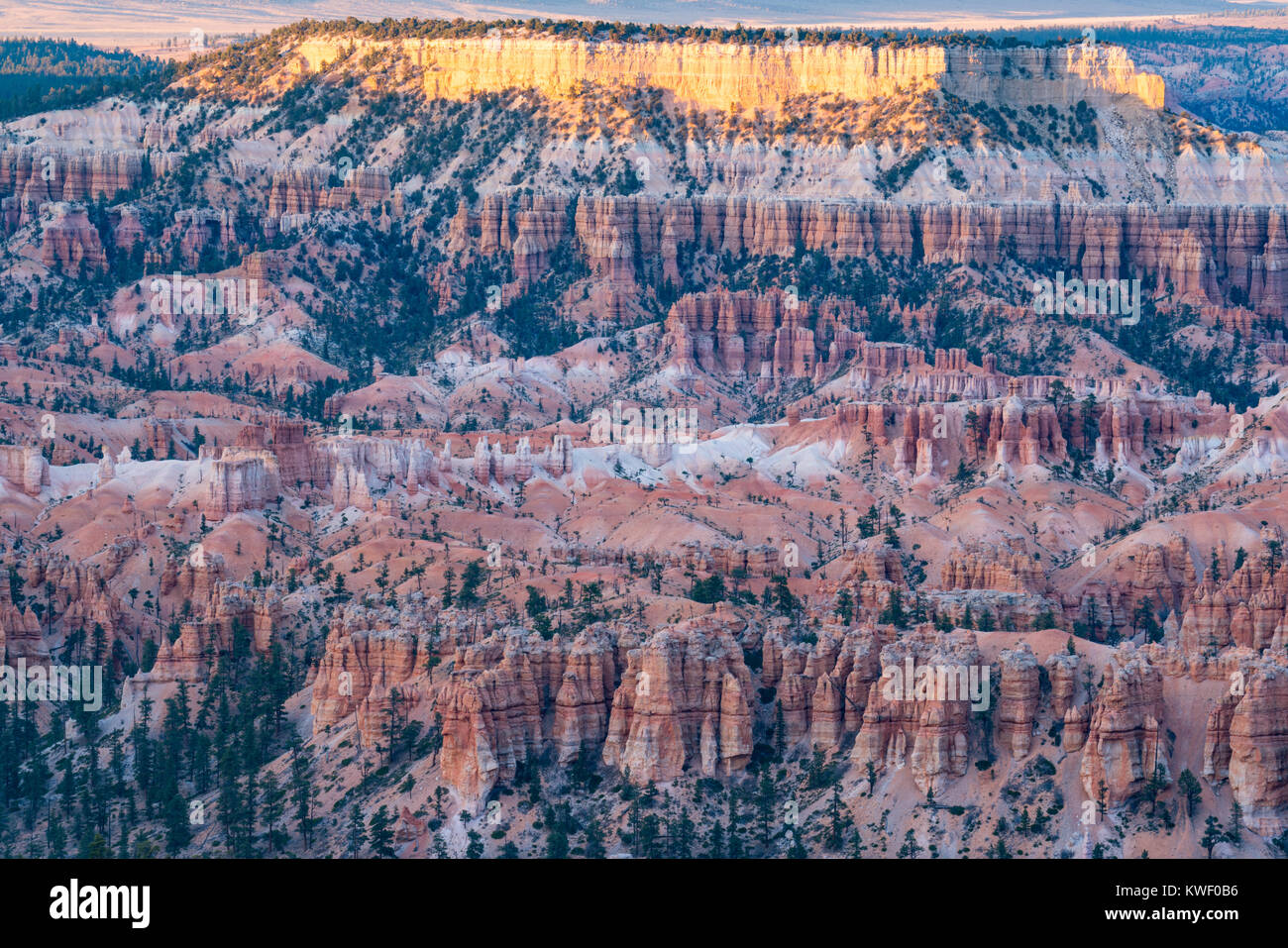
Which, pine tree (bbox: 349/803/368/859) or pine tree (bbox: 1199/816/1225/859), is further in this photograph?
pine tree (bbox: 349/803/368/859)

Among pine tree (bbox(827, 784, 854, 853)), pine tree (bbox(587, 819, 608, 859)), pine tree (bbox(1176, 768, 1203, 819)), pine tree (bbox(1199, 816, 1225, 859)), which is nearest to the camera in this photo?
pine tree (bbox(1199, 816, 1225, 859))

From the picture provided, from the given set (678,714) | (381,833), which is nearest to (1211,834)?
(678,714)

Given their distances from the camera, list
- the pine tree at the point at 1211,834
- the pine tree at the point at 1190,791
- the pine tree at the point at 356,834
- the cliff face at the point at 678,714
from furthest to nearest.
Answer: the cliff face at the point at 678,714 < the pine tree at the point at 356,834 < the pine tree at the point at 1190,791 < the pine tree at the point at 1211,834

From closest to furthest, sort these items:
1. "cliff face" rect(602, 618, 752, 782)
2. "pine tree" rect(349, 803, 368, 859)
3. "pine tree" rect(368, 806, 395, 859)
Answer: "pine tree" rect(368, 806, 395, 859), "pine tree" rect(349, 803, 368, 859), "cliff face" rect(602, 618, 752, 782)

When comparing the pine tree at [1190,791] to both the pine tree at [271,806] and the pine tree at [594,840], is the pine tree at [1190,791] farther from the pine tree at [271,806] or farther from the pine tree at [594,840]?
the pine tree at [271,806]

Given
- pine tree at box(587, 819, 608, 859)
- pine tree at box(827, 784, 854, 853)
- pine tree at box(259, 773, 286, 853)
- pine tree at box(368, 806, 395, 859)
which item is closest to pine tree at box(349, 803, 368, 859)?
pine tree at box(368, 806, 395, 859)

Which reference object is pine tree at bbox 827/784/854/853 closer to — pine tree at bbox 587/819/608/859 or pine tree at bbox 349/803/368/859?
pine tree at bbox 587/819/608/859

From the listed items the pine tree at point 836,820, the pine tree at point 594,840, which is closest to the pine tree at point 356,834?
the pine tree at point 594,840

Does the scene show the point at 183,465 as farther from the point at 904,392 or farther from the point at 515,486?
the point at 904,392

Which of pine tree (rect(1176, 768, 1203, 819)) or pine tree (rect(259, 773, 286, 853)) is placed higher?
pine tree (rect(1176, 768, 1203, 819))

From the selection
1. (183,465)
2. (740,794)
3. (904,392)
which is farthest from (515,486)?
(740,794)

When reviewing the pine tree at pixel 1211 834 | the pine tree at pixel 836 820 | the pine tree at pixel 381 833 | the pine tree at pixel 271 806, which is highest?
the pine tree at pixel 1211 834
